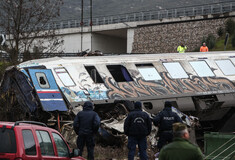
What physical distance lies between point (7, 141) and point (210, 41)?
3878 cm

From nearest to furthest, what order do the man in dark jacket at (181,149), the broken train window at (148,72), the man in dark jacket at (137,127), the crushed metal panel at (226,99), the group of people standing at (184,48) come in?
the man in dark jacket at (181,149) → the man in dark jacket at (137,127) → the broken train window at (148,72) → the crushed metal panel at (226,99) → the group of people standing at (184,48)

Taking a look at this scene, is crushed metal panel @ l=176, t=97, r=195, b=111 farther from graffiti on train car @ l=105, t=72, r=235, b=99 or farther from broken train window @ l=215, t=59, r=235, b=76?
broken train window @ l=215, t=59, r=235, b=76

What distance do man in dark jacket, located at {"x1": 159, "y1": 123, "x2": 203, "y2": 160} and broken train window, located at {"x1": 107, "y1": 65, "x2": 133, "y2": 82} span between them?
40.3ft

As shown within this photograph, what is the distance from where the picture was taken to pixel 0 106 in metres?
18.6

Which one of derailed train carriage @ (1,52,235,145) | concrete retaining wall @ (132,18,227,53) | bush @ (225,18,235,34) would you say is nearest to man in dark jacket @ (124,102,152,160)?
derailed train carriage @ (1,52,235,145)

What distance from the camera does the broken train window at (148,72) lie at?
1980cm

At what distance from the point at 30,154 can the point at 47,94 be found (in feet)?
28.5

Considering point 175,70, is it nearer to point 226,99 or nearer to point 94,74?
point 226,99

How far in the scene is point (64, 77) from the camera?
711 inches

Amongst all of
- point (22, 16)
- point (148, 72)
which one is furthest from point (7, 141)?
point (22, 16)

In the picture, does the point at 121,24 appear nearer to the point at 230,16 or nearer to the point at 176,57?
the point at 230,16

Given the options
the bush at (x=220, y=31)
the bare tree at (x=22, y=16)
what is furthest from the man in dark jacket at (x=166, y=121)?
the bush at (x=220, y=31)

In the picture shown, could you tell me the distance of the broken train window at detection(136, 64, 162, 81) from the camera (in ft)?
65.0

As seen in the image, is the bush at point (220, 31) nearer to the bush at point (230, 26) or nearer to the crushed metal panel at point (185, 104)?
the bush at point (230, 26)
